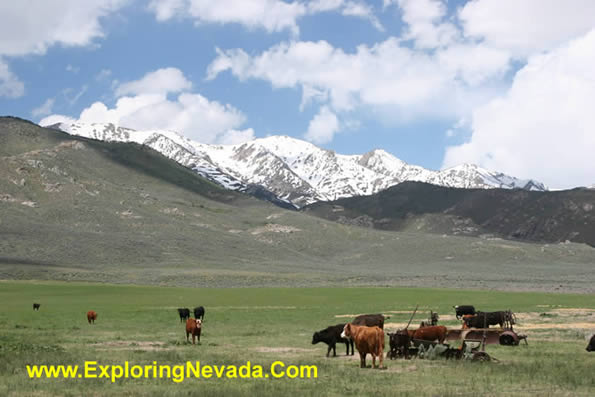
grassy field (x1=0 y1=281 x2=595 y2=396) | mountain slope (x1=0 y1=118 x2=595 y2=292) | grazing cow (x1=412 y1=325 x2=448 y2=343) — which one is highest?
mountain slope (x1=0 y1=118 x2=595 y2=292)

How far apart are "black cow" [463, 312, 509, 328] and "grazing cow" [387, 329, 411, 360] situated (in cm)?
878

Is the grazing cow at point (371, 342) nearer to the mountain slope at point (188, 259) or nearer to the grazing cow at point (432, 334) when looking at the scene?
the grazing cow at point (432, 334)

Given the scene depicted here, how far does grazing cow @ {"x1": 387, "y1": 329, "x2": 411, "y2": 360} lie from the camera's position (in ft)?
76.8

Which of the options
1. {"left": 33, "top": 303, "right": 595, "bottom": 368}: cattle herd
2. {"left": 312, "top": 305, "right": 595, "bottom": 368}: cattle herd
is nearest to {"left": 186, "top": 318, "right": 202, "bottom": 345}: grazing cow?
{"left": 33, "top": 303, "right": 595, "bottom": 368}: cattle herd

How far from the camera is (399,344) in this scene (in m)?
23.6

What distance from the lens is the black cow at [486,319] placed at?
3219cm

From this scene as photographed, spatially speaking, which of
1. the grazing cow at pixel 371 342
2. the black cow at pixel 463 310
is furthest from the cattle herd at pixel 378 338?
the black cow at pixel 463 310

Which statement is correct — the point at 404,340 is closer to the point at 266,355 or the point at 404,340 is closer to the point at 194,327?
the point at 266,355

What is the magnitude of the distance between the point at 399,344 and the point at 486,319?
1122cm

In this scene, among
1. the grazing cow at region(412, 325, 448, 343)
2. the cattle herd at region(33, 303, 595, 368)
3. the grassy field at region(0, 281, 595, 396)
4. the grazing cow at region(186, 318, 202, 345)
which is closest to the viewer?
the grassy field at region(0, 281, 595, 396)

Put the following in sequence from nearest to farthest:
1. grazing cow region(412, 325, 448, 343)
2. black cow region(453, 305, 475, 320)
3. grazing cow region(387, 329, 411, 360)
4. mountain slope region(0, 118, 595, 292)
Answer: grazing cow region(387, 329, 411, 360) < grazing cow region(412, 325, 448, 343) < black cow region(453, 305, 475, 320) < mountain slope region(0, 118, 595, 292)

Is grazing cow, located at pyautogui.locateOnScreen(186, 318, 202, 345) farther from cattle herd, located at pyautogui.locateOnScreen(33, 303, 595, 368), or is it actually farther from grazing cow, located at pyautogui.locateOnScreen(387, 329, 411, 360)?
grazing cow, located at pyautogui.locateOnScreen(387, 329, 411, 360)

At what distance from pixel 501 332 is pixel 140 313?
31.3 meters

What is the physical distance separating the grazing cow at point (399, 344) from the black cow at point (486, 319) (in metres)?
8.78
